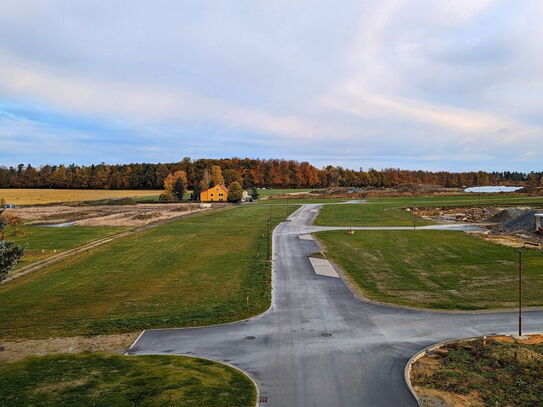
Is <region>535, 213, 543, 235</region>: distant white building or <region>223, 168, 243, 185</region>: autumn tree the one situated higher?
<region>223, 168, 243, 185</region>: autumn tree

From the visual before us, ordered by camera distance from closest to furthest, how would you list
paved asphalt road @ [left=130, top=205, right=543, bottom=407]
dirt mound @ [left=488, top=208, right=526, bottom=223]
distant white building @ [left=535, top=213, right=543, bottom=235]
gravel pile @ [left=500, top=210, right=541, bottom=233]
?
paved asphalt road @ [left=130, top=205, right=543, bottom=407], distant white building @ [left=535, top=213, right=543, bottom=235], gravel pile @ [left=500, top=210, right=541, bottom=233], dirt mound @ [left=488, top=208, right=526, bottom=223]

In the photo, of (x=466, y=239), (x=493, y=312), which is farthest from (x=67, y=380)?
(x=466, y=239)

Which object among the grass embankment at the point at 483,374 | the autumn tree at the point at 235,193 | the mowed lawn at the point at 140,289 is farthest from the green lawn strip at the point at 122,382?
the autumn tree at the point at 235,193

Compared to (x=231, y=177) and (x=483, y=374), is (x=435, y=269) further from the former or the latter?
(x=231, y=177)

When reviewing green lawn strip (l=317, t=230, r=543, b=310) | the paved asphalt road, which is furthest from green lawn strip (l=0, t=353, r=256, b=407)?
green lawn strip (l=317, t=230, r=543, b=310)

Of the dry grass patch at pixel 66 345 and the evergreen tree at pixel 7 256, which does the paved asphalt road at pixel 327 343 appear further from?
the evergreen tree at pixel 7 256

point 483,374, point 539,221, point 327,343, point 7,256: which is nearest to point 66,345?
point 7,256

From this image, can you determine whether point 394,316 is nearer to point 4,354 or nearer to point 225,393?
point 225,393

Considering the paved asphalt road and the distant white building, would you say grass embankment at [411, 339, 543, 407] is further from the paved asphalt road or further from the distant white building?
the distant white building

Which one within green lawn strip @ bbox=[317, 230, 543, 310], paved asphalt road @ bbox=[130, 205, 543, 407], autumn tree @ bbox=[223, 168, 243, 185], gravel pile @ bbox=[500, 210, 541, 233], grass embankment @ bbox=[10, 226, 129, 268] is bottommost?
paved asphalt road @ bbox=[130, 205, 543, 407]
